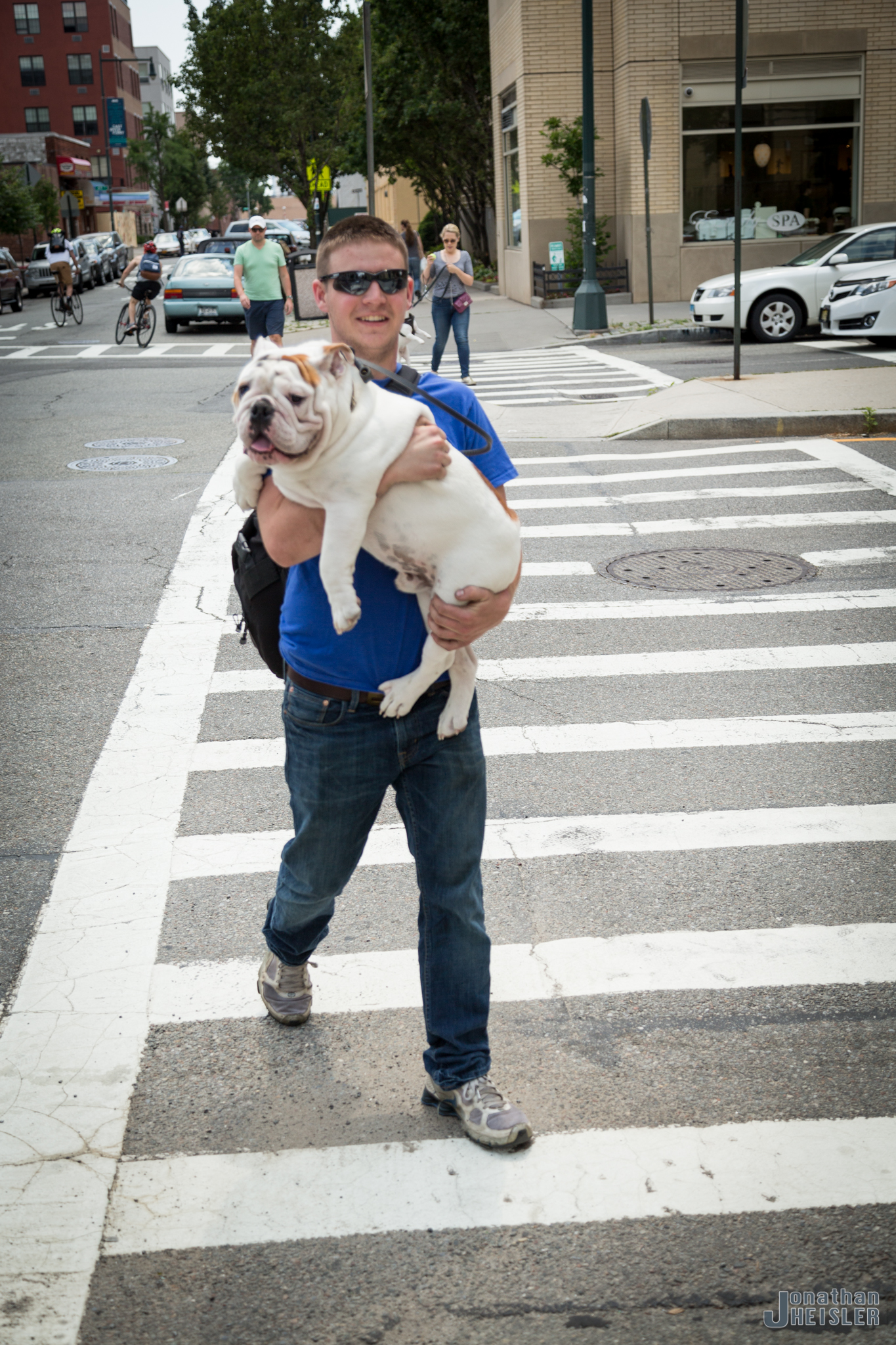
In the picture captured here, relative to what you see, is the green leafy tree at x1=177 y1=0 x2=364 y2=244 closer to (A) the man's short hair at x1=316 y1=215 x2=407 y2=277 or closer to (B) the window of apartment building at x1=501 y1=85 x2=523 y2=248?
(B) the window of apartment building at x1=501 y1=85 x2=523 y2=248

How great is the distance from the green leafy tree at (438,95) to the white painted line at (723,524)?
31.5m

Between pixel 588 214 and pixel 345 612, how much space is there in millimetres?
23298

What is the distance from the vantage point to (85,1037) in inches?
151

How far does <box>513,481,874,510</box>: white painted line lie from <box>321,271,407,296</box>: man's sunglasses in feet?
23.8

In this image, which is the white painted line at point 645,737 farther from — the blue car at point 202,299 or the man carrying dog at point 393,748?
the blue car at point 202,299

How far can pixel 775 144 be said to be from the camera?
27.8 m

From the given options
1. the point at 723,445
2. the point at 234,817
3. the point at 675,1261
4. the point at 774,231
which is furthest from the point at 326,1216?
the point at 774,231

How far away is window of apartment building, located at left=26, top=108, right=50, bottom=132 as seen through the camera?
346 feet

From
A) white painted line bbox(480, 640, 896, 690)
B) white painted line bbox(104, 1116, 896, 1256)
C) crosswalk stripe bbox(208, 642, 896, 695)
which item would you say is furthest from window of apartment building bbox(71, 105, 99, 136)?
white painted line bbox(104, 1116, 896, 1256)

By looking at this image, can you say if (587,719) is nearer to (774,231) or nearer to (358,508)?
(358,508)

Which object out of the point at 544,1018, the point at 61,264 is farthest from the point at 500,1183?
the point at 61,264

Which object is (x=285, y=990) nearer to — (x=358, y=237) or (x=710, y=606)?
(x=358, y=237)

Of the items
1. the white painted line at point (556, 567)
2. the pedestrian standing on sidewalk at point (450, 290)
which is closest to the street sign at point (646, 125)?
the pedestrian standing on sidewalk at point (450, 290)

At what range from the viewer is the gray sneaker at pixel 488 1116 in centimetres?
329
